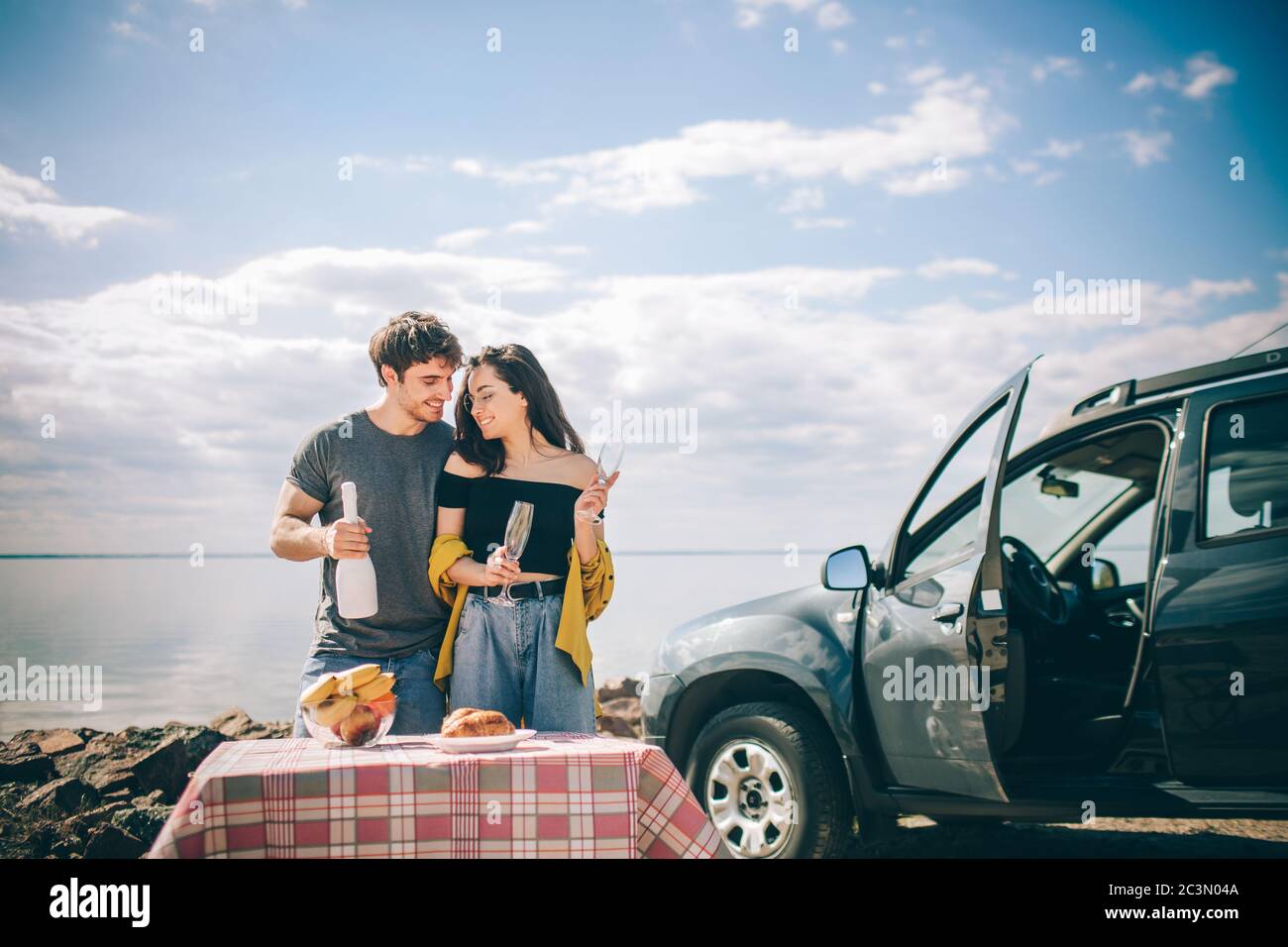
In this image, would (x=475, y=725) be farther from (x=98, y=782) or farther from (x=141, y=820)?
(x=98, y=782)

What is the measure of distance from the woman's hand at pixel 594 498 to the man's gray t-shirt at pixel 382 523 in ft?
2.10

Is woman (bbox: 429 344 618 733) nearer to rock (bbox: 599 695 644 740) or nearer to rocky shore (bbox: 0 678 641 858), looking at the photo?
rocky shore (bbox: 0 678 641 858)

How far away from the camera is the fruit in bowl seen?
3012 millimetres

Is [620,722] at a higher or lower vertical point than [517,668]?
lower

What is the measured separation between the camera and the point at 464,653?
3746 mm

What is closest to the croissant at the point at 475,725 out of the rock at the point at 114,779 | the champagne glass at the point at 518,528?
the champagne glass at the point at 518,528

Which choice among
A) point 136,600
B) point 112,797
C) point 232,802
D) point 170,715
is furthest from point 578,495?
point 136,600

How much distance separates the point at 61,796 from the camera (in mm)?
6293

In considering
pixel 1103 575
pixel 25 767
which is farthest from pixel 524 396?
pixel 25 767

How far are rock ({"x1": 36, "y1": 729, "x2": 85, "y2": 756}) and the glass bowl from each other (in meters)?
5.75

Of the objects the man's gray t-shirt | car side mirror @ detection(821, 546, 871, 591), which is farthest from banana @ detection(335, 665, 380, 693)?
car side mirror @ detection(821, 546, 871, 591)

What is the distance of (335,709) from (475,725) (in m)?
0.40

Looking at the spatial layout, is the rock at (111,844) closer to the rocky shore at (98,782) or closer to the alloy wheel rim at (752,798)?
the rocky shore at (98,782)
